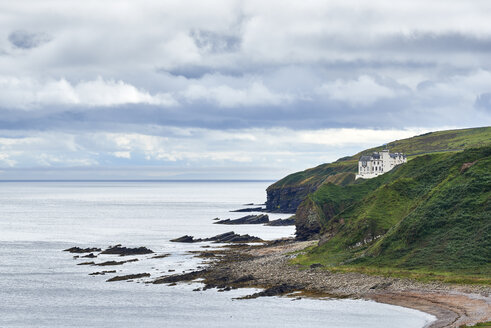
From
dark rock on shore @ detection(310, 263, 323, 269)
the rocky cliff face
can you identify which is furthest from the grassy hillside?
the rocky cliff face

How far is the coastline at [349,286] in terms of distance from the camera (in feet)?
242

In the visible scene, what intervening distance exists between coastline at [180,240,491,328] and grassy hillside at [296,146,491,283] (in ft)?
17.6

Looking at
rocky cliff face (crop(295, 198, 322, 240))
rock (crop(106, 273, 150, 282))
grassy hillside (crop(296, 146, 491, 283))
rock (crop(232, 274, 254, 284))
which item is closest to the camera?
grassy hillside (crop(296, 146, 491, 283))

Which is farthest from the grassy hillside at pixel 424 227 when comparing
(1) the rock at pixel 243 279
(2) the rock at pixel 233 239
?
(2) the rock at pixel 233 239

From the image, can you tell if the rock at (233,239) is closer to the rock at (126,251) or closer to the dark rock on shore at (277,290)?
the rock at (126,251)

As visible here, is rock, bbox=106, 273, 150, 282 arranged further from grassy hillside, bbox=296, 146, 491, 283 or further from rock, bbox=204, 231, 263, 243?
rock, bbox=204, 231, 263, 243

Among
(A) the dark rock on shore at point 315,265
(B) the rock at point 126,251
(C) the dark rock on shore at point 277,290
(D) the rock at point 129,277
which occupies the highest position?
(B) the rock at point 126,251

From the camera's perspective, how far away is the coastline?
242 feet

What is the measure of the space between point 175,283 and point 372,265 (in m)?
31.7

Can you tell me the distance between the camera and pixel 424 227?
108 meters

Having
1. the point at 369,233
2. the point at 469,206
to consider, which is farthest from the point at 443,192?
the point at 369,233

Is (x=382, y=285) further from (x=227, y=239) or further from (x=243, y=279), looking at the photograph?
(x=227, y=239)

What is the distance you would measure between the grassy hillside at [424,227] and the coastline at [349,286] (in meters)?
5.36

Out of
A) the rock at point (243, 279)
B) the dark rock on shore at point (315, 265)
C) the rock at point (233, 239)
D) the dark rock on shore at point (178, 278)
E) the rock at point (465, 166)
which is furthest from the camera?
the rock at point (233, 239)
